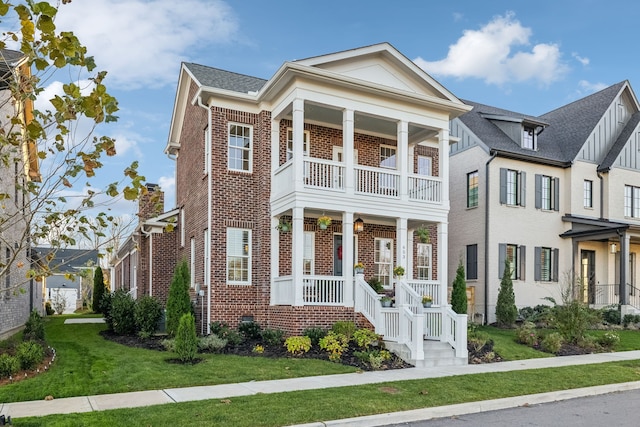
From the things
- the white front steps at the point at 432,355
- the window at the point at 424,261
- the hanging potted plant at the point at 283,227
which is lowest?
the white front steps at the point at 432,355

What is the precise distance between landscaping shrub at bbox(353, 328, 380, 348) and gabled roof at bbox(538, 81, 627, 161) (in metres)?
14.3

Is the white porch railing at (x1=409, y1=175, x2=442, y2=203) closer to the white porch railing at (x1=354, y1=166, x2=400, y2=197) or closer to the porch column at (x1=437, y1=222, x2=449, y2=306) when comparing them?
the white porch railing at (x1=354, y1=166, x2=400, y2=197)

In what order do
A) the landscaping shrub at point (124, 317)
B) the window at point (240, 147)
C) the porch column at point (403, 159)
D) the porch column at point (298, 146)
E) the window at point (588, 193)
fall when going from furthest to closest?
the window at point (588, 193) < the landscaping shrub at point (124, 317) < the window at point (240, 147) < the porch column at point (403, 159) < the porch column at point (298, 146)

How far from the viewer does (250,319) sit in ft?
50.7

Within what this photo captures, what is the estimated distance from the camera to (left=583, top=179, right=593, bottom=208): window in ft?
76.9

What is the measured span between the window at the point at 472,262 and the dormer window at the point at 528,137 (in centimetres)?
505

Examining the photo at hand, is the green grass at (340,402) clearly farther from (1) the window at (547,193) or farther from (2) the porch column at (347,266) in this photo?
(1) the window at (547,193)

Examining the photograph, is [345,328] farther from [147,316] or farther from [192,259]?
[192,259]

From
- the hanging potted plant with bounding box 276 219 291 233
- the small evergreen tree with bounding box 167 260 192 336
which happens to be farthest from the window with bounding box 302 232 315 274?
the small evergreen tree with bounding box 167 260 192 336

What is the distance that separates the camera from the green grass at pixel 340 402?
733cm

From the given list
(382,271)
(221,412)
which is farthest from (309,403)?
(382,271)

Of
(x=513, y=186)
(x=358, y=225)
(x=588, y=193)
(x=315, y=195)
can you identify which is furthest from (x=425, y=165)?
(x=588, y=193)

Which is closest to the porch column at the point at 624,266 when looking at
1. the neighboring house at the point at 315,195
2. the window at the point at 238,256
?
the neighboring house at the point at 315,195

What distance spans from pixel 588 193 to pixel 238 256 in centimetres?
1616
